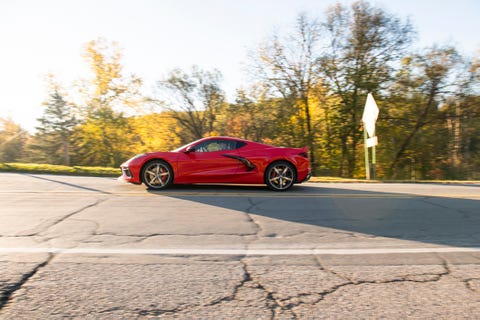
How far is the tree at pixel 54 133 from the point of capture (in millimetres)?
44438

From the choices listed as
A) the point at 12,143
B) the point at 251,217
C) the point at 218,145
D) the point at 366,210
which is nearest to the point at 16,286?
the point at 251,217

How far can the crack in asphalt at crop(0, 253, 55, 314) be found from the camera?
7.93 feet

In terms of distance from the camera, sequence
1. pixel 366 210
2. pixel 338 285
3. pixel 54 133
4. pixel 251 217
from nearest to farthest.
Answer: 1. pixel 338 285
2. pixel 251 217
3. pixel 366 210
4. pixel 54 133

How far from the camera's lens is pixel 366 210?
602 centimetres

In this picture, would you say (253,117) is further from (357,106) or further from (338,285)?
(338,285)

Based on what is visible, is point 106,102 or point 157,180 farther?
point 106,102

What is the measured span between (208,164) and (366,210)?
3760mm

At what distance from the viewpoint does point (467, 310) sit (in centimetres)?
244

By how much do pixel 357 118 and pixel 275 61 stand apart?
25.0 feet

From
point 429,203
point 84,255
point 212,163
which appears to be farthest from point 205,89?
point 84,255

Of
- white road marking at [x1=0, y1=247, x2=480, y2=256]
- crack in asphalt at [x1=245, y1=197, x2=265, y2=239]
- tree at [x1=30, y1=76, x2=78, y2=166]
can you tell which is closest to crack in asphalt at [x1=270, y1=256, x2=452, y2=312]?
white road marking at [x1=0, y1=247, x2=480, y2=256]

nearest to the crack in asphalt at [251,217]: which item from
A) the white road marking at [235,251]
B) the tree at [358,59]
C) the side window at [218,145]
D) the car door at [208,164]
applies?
the white road marking at [235,251]

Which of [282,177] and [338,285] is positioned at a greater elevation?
[282,177]

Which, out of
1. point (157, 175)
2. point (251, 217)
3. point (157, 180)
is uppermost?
point (157, 175)
